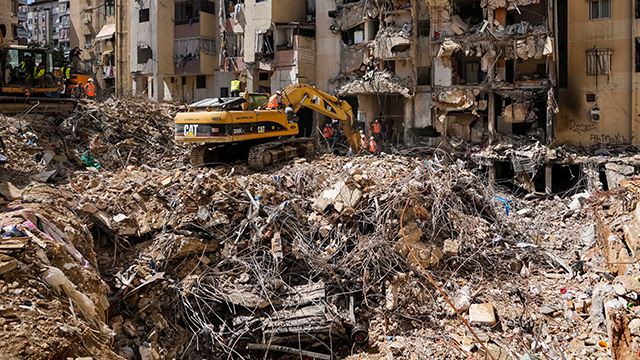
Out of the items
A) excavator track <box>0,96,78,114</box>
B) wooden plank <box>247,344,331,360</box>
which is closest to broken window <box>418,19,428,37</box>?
excavator track <box>0,96,78,114</box>

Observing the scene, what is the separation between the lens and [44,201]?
8797 millimetres

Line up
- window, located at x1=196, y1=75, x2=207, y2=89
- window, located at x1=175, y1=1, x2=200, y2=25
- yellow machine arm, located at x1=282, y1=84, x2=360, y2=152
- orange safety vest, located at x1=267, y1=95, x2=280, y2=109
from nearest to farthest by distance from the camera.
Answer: orange safety vest, located at x1=267, y1=95, x2=280, y2=109
yellow machine arm, located at x1=282, y1=84, x2=360, y2=152
window, located at x1=175, y1=1, x2=200, y2=25
window, located at x1=196, y1=75, x2=207, y2=89

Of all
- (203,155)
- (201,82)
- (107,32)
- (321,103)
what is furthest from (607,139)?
(107,32)

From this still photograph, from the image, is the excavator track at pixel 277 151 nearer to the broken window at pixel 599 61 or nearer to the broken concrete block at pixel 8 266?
the broken concrete block at pixel 8 266

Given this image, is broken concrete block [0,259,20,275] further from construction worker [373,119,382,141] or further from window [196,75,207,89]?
window [196,75,207,89]

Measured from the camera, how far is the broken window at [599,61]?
22281 millimetres

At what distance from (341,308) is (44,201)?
525 centimetres

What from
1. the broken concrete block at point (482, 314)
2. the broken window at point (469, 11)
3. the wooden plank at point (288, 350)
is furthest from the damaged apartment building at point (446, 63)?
the wooden plank at point (288, 350)

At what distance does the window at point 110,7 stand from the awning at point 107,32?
3.03 ft

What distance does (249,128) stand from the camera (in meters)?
13.4

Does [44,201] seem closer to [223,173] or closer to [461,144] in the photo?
[223,173]

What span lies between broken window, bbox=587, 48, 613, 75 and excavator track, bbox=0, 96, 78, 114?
2020 cm

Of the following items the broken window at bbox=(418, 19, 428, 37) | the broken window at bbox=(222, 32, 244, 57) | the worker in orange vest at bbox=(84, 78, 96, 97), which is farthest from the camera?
the broken window at bbox=(222, 32, 244, 57)

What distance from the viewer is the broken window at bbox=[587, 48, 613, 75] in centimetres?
2228
